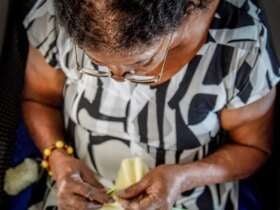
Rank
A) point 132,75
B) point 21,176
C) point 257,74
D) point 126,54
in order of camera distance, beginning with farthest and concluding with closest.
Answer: point 21,176 < point 257,74 < point 132,75 < point 126,54

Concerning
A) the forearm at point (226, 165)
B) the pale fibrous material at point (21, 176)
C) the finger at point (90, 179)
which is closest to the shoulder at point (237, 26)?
the forearm at point (226, 165)

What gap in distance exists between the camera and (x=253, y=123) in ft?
4.02

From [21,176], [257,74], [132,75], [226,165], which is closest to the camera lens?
[132,75]

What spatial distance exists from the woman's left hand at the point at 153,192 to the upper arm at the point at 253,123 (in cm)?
17

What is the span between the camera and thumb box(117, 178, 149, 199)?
1.13 meters

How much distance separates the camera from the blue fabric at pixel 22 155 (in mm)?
1373

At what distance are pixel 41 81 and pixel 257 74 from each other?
1.56 feet

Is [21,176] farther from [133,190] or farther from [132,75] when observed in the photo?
[132,75]

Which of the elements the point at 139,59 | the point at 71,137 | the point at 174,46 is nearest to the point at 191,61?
the point at 174,46

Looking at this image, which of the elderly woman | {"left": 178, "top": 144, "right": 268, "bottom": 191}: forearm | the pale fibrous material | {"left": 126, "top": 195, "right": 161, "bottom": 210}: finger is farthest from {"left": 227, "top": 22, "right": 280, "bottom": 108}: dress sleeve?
the pale fibrous material

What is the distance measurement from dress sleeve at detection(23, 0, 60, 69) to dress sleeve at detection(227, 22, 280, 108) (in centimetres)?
38

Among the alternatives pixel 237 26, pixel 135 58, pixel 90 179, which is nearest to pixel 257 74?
pixel 237 26

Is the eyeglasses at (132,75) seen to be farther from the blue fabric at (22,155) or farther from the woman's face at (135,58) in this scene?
the blue fabric at (22,155)

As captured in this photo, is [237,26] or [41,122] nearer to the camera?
[237,26]
